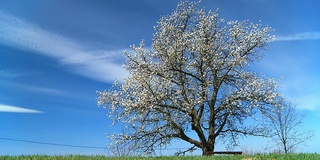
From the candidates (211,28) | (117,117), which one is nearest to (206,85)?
(211,28)

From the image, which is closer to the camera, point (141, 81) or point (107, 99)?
point (141, 81)

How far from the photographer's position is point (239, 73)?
22.0 meters

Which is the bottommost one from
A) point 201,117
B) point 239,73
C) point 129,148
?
point 129,148

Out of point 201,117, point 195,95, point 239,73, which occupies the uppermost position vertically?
point 239,73

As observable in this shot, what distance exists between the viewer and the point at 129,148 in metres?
22.3

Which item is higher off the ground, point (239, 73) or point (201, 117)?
point (239, 73)

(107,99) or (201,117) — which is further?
(107,99)

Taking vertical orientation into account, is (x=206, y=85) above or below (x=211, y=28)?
below

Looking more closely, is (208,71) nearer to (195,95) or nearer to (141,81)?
(195,95)

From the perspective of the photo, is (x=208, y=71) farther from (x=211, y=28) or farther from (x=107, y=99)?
(x=107, y=99)

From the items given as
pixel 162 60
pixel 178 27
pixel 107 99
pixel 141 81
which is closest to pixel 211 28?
pixel 178 27

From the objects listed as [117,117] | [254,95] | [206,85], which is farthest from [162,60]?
[254,95]

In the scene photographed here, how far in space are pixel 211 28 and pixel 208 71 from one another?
9.61 feet

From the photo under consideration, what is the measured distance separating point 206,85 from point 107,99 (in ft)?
22.1
